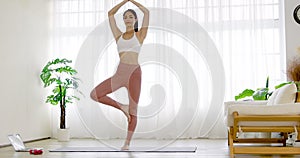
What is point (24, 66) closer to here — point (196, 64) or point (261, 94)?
point (196, 64)

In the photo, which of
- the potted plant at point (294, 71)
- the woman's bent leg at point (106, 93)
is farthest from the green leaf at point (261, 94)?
the woman's bent leg at point (106, 93)

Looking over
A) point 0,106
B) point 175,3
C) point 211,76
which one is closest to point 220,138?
point 211,76

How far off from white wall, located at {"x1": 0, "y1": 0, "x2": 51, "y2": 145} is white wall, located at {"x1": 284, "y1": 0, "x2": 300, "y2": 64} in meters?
3.53

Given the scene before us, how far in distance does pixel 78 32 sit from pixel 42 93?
3.64 feet

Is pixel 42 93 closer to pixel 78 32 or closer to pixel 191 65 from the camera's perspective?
pixel 78 32

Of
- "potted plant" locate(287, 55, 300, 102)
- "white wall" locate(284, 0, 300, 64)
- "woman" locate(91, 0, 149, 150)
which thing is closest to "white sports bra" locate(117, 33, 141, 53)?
"woman" locate(91, 0, 149, 150)

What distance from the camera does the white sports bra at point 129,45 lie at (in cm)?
404

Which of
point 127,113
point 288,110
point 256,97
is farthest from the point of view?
point 256,97

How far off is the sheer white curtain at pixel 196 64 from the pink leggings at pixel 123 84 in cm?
196

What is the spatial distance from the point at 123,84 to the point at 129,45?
0.37m

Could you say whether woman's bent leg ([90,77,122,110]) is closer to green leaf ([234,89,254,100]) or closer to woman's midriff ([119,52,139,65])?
woman's midriff ([119,52,139,65])

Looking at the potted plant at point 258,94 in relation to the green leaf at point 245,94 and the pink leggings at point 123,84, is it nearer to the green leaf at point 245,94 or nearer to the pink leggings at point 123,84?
the green leaf at point 245,94

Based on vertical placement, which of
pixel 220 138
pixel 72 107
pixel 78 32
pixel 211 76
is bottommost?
pixel 220 138

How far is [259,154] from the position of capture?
3.77 meters
